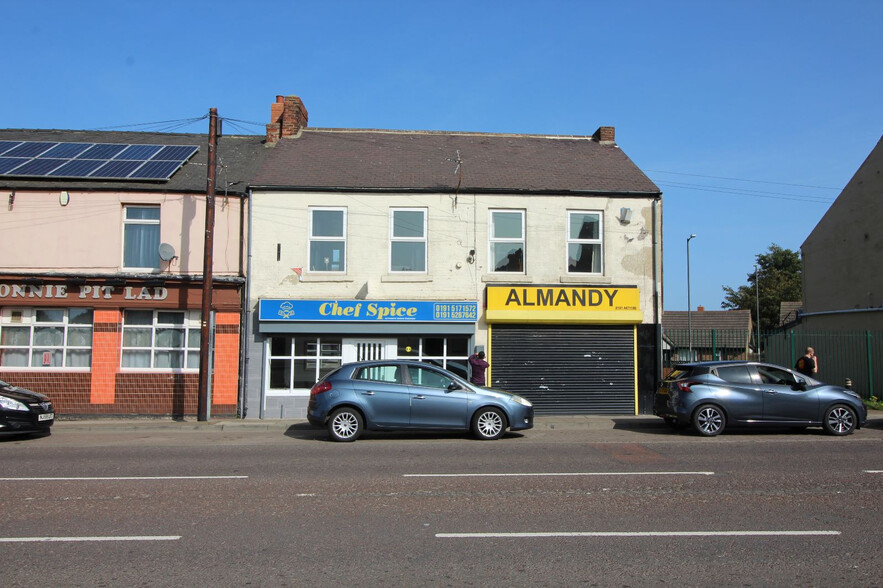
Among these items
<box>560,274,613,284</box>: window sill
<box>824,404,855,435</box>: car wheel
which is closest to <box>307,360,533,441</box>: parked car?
<box>560,274,613,284</box>: window sill

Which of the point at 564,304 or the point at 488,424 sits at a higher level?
the point at 564,304

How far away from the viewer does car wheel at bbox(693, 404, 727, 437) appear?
13773 millimetres

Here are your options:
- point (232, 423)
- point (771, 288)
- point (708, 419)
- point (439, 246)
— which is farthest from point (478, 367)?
point (771, 288)

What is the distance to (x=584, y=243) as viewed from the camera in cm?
1828

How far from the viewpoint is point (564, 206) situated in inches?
719

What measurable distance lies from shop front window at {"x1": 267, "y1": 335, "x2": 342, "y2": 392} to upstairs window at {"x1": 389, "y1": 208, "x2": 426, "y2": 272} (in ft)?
8.28

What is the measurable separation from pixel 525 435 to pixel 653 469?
15.3 ft

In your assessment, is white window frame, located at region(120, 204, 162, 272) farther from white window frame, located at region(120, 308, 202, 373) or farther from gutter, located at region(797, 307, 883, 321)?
gutter, located at region(797, 307, 883, 321)

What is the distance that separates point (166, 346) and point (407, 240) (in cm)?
650

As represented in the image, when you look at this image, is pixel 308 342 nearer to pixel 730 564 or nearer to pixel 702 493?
pixel 702 493

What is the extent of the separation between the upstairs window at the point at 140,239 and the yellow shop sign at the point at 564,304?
332 inches

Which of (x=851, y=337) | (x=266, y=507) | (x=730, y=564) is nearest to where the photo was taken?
(x=730, y=564)

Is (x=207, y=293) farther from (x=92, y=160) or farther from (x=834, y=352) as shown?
(x=834, y=352)

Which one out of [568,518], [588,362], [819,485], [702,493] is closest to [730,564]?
[568,518]
